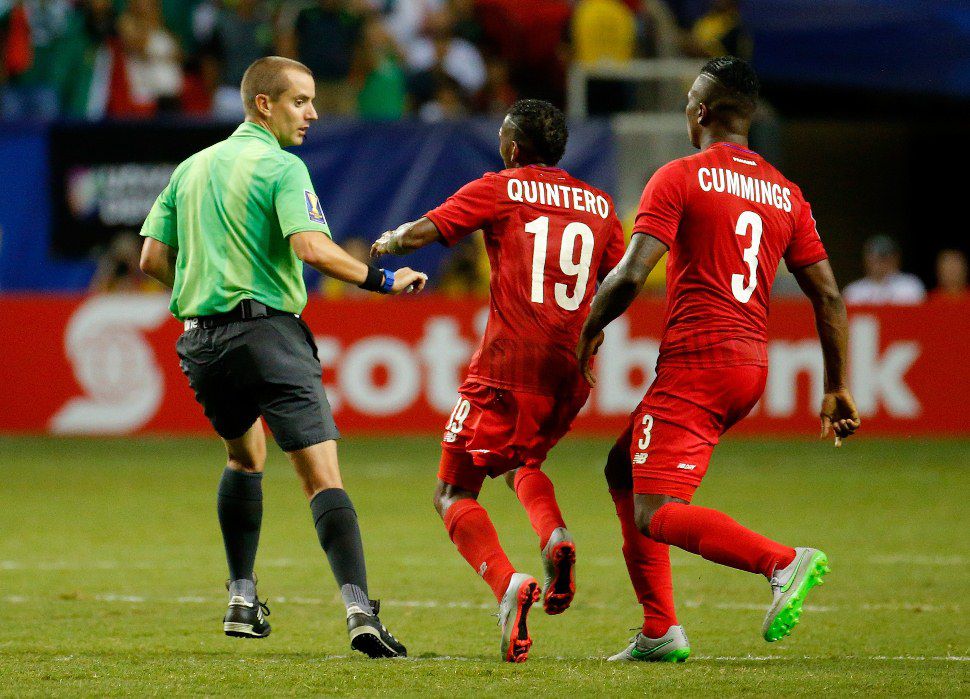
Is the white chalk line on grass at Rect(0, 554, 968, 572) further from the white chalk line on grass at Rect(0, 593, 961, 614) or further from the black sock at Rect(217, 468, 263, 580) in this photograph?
the black sock at Rect(217, 468, 263, 580)

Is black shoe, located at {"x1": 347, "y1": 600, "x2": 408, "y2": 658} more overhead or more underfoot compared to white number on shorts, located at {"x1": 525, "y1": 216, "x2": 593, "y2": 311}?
more underfoot

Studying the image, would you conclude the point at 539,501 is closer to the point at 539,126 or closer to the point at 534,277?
the point at 534,277

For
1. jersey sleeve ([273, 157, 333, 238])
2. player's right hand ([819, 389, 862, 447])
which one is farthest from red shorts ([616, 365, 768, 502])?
jersey sleeve ([273, 157, 333, 238])

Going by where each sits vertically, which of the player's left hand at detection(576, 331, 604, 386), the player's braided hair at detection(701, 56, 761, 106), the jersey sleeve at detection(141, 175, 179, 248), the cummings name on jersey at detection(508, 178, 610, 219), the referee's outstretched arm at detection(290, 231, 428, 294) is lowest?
the player's left hand at detection(576, 331, 604, 386)

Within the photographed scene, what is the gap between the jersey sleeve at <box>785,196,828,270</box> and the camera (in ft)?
19.0

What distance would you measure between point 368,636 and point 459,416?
0.96 m

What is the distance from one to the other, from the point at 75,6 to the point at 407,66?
3.75 meters

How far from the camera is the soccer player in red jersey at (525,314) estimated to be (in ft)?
19.5

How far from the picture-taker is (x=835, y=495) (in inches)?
460

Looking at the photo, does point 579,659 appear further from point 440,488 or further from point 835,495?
point 835,495

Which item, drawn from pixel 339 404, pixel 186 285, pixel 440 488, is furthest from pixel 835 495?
pixel 186 285

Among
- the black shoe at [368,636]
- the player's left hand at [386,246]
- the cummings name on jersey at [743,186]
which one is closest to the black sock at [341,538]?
the black shoe at [368,636]

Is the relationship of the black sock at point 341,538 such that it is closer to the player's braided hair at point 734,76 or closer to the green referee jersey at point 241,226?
the green referee jersey at point 241,226

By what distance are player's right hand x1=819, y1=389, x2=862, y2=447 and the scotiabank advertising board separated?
8.72 meters
